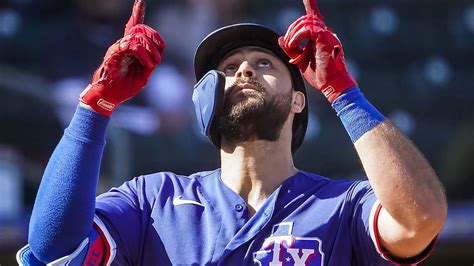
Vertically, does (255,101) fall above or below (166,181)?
above

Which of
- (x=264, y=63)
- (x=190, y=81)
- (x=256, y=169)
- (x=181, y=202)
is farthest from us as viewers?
(x=190, y=81)

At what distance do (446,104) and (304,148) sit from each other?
1.27 metres

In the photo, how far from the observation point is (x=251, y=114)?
9.16 feet

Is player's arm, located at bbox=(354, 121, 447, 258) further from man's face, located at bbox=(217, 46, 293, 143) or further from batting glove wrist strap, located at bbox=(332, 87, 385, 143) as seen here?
man's face, located at bbox=(217, 46, 293, 143)

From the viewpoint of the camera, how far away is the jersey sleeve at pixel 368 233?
245cm

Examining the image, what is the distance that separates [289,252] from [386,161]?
0.37 metres

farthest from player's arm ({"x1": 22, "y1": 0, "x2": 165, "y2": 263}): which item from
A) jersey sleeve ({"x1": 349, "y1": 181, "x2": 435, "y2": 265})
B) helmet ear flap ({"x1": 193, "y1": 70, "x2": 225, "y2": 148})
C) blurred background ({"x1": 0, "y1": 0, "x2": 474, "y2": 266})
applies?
blurred background ({"x1": 0, "y1": 0, "x2": 474, "y2": 266})

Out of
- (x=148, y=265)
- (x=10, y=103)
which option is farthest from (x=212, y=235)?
(x=10, y=103)

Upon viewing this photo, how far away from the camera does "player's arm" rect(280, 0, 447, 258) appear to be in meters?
2.37

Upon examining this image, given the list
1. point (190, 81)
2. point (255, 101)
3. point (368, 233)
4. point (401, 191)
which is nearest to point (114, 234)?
point (255, 101)

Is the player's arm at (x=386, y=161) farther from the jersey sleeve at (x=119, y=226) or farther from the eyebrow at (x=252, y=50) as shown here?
the jersey sleeve at (x=119, y=226)

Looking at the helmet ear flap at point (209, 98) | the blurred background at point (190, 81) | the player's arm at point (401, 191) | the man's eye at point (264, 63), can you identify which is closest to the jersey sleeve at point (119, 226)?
the helmet ear flap at point (209, 98)

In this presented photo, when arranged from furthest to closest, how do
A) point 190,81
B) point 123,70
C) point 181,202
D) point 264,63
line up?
point 190,81 → point 264,63 → point 181,202 → point 123,70

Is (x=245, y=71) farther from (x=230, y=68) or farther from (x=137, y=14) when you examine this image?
(x=137, y=14)
